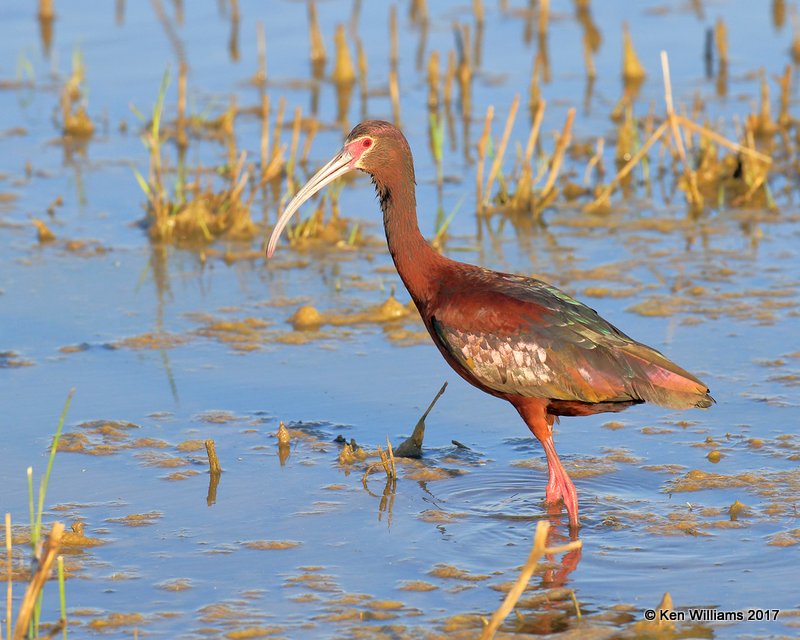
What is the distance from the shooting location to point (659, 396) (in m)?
6.33

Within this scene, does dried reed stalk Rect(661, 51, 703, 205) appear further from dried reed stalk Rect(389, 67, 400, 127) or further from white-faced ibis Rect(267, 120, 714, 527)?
white-faced ibis Rect(267, 120, 714, 527)

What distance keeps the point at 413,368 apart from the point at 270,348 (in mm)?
859

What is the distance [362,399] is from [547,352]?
5.69ft

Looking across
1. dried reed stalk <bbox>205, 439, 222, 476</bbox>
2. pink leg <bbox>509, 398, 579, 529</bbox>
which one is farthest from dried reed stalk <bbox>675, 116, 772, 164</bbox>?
dried reed stalk <bbox>205, 439, 222, 476</bbox>

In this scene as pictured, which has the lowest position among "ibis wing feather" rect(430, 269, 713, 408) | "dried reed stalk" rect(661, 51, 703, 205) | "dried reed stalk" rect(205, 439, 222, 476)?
"dried reed stalk" rect(205, 439, 222, 476)

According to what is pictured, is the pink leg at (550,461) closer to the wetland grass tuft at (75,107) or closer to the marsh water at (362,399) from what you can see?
the marsh water at (362,399)

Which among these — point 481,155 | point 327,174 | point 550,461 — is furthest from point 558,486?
point 481,155

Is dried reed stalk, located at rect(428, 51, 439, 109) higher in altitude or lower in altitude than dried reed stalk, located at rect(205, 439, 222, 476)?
higher

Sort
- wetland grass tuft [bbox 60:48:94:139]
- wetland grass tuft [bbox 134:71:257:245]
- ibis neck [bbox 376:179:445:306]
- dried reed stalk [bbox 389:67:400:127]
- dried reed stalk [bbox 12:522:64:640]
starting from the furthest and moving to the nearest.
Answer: wetland grass tuft [bbox 60:48:94:139], dried reed stalk [bbox 389:67:400:127], wetland grass tuft [bbox 134:71:257:245], ibis neck [bbox 376:179:445:306], dried reed stalk [bbox 12:522:64:640]

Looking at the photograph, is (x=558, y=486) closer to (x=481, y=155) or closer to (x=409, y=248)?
(x=409, y=248)

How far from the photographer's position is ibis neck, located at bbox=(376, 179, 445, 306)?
6.75 metres

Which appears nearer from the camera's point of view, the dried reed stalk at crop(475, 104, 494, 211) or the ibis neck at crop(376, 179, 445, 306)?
the ibis neck at crop(376, 179, 445, 306)

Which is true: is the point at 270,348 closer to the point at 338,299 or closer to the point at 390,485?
the point at 338,299

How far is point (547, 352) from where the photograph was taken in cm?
642
